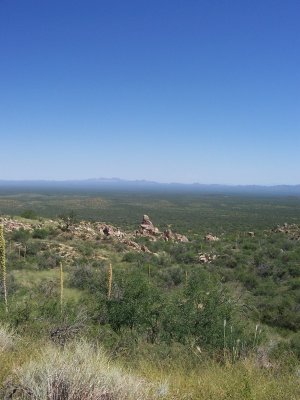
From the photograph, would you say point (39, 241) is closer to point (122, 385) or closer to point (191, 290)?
point (191, 290)

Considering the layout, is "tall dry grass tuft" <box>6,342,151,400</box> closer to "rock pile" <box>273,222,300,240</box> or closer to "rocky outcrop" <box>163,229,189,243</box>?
"rocky outcrop" <box>163,229,189,243</box>

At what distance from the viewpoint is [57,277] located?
2308 centimetres

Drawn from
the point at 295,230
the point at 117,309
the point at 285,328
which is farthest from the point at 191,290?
the point at 295,230

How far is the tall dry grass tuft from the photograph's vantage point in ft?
12.5

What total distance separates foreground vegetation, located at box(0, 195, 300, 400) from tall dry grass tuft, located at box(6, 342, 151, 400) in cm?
1

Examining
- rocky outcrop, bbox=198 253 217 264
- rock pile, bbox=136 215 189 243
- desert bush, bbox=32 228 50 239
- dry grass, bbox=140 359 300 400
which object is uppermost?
dry grass, bbox=140 359 300 400

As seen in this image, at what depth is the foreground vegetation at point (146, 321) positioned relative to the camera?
4277 mm

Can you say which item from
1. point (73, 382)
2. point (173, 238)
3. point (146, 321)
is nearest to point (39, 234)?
point (173, 238)

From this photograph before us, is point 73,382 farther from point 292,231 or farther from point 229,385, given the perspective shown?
point 292,231

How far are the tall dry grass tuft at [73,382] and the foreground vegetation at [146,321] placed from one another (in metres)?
0.01

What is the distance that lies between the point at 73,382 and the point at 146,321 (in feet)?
29.5

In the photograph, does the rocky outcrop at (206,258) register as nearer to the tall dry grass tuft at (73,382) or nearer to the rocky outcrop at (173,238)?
the rocky outcrop at (173,238)

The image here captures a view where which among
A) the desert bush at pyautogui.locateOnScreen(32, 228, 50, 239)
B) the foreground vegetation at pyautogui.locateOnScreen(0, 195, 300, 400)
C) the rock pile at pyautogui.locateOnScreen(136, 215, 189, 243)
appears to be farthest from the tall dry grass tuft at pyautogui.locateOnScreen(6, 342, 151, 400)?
the rock pile at pyautogui.locateOnScreen(136, 215, 189, 243)

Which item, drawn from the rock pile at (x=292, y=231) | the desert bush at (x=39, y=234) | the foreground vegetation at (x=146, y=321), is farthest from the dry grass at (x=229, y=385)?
the rock pile at (x=292, y=231)
